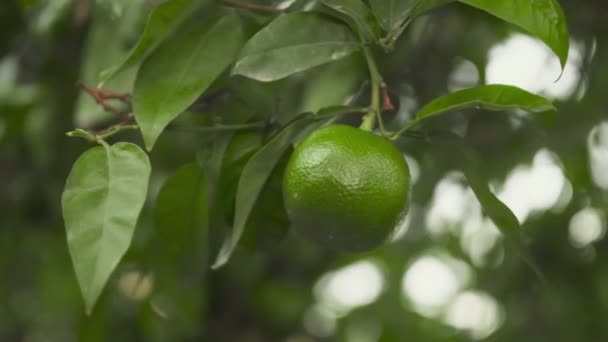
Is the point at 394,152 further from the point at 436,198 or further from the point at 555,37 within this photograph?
the point at 436,198

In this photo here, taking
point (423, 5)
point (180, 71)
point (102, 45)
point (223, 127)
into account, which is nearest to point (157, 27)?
point (180, 71)

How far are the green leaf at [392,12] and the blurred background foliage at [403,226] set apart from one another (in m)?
0.44

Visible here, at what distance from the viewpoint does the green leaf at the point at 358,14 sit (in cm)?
88

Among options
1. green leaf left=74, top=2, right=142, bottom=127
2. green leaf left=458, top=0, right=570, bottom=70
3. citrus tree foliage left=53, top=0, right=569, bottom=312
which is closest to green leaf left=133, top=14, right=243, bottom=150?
citrus tree foliage left=53, top=0, right=569, bottom=312

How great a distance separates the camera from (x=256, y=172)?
91 centimetres

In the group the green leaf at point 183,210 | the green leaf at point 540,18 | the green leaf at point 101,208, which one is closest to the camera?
the green leaf at point 101,208

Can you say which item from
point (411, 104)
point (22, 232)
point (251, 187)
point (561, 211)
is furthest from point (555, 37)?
point (22, 232)

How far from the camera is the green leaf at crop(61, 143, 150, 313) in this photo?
2.44 ft

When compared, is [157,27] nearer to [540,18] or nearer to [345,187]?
[345,187]

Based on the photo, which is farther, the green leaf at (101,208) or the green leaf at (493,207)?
the green leaf at (493,207)

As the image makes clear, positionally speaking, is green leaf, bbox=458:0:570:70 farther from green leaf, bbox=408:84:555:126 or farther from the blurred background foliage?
the blurred background foliage

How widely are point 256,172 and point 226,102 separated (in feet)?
0.75

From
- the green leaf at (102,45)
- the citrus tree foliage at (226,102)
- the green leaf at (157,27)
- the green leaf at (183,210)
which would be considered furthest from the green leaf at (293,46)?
the green leaf at (102,45)

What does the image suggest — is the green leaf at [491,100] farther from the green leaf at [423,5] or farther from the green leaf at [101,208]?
the green leaf at [101,208]
